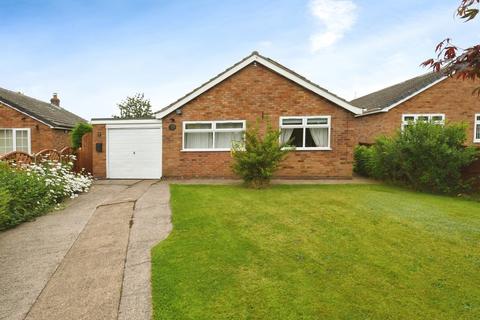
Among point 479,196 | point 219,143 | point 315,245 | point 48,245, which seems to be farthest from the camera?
point 219,143

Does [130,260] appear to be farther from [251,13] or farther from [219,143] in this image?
[251,13]

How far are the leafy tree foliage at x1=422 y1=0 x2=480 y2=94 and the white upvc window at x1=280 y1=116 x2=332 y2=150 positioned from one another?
9429mm

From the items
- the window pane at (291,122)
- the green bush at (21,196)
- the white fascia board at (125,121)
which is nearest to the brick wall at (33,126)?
the white fascia board at (125,121)

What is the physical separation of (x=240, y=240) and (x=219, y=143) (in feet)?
25.8

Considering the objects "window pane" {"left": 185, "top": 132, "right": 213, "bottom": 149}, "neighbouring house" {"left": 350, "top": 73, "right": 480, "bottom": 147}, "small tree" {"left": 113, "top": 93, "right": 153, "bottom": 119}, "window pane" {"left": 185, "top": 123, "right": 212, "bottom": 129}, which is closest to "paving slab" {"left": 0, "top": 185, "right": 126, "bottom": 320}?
"window pane" {"left": 185, "top": 132, "right": 213, "bottom": 149}

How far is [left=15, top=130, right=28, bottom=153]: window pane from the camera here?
643 inches

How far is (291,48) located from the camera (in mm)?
14703

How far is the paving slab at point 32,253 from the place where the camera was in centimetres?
315

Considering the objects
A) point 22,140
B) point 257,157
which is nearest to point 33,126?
point 22,140

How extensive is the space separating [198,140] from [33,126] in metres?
11.3

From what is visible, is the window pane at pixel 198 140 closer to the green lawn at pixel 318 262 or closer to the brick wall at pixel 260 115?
the brick wall at pixel 260 115

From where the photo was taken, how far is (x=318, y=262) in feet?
12.5

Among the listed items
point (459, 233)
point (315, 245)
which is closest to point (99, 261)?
point (315, 245)

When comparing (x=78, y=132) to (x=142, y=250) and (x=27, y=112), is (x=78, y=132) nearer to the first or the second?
(x=27, y=112)
